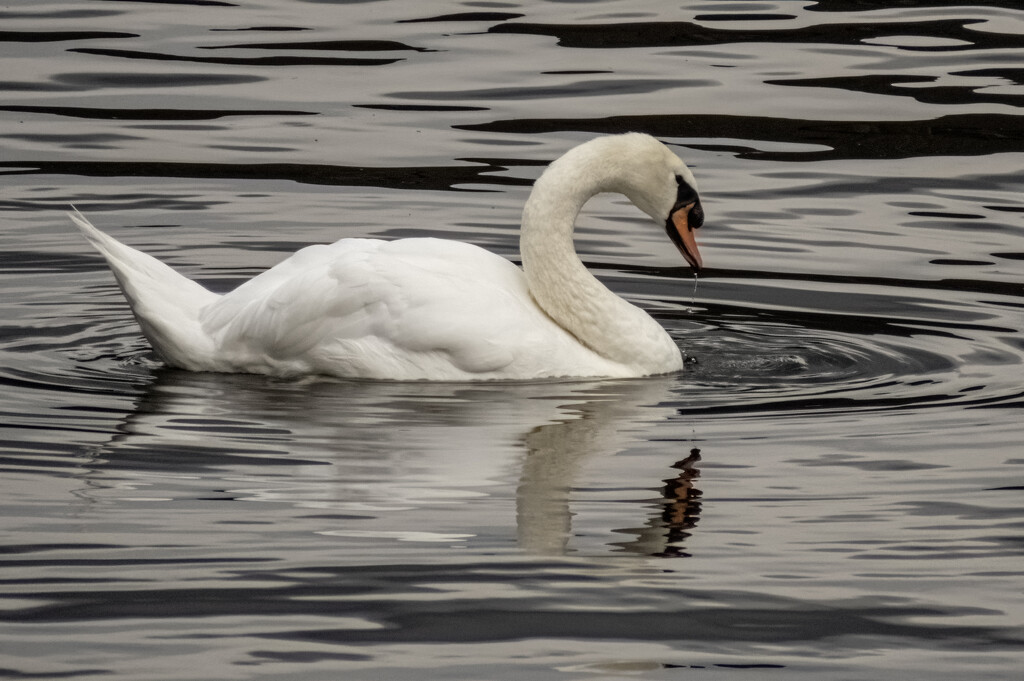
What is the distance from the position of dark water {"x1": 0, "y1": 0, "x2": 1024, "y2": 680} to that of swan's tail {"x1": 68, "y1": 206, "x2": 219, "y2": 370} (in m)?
0.17

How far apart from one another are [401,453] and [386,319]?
53.3 inches

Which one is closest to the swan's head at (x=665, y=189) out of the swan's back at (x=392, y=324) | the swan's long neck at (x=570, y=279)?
the swan's long neck at (x=570, y=279)

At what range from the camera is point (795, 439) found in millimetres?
7637

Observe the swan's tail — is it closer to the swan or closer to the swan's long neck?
the swan

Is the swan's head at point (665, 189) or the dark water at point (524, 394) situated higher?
the swan's head at point (665, 189)

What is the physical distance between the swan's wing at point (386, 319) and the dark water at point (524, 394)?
0.49ft

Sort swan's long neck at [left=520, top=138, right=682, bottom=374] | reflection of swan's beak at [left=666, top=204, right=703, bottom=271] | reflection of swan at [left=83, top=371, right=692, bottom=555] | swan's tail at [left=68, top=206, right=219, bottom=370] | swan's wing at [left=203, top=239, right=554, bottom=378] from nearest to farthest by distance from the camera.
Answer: reflection of swan at [left=83, top=371, right=692, bottom=555] → swan's wing at [left=203, top=239, right=554, bottom=378] → swan's tail at [left=68, top=206, right=219, bottom=370] → swan's long neck at [left=520, top=138, right=682, bottom=374] → reflection of swan's beak at [left=666, top=204, right=703, bottom=271]

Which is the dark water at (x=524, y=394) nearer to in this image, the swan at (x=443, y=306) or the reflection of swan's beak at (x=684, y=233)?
the swan at (x=443, y=306)

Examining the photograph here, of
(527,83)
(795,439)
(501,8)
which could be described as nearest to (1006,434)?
Answer: (795,439)

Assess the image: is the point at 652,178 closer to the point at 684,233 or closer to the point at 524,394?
the point at 684,233

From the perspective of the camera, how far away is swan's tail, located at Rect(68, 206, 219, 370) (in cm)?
877

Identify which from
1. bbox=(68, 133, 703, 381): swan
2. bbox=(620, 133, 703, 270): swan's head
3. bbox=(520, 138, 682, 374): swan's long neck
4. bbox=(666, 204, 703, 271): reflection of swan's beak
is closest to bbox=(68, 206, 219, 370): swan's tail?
bbox=(68, 133, 703, 381): swan

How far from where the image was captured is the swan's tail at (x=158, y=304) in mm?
8766

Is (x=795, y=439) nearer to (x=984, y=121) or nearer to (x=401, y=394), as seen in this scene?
(x=401, y=394)
